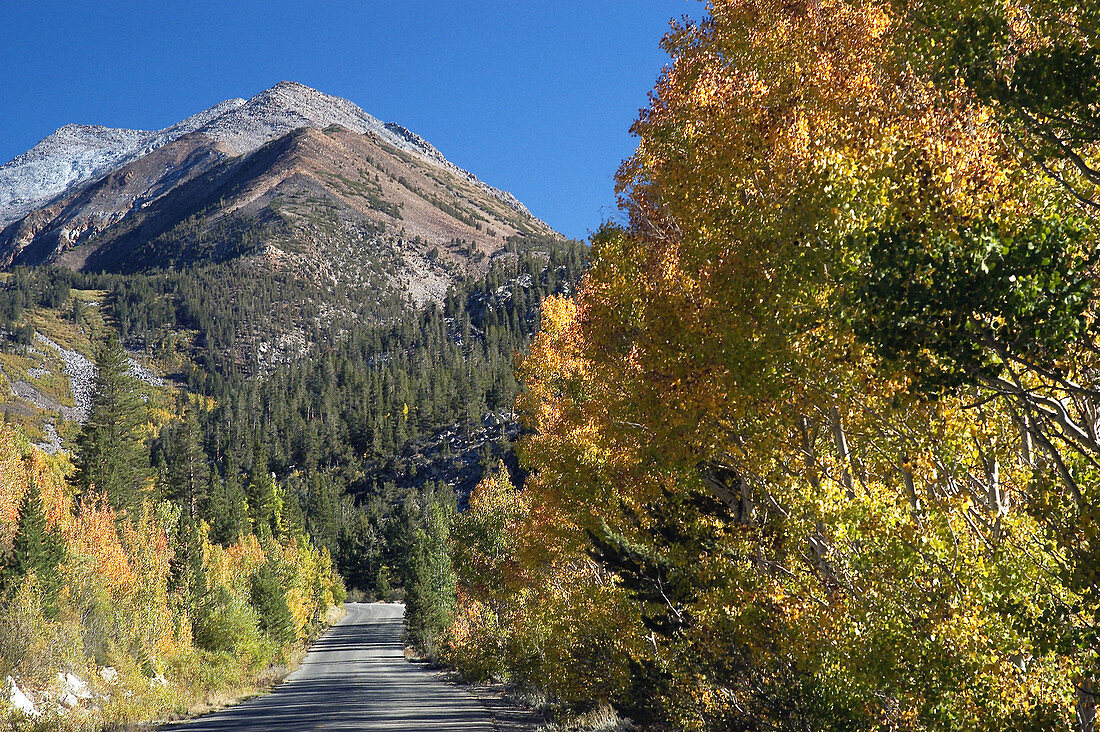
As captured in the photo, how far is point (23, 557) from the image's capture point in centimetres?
3011

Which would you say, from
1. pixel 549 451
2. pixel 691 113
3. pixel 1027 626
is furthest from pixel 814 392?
pixel 549 451

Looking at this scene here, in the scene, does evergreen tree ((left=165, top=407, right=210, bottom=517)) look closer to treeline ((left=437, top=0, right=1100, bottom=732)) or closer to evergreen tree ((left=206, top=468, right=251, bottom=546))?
evergreen tree ((left=206, top=468, right=251, bottom=546))

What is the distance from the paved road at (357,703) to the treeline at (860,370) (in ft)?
39.5

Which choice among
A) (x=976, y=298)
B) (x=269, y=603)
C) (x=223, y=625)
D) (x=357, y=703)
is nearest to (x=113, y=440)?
(x=269, y=603)

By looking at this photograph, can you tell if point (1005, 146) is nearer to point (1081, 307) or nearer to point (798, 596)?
point (1081, 307)

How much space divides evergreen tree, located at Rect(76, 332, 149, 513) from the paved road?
2280cm

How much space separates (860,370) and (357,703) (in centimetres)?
2861

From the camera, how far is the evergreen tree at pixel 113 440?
6662cm

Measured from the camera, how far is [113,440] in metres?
71.9

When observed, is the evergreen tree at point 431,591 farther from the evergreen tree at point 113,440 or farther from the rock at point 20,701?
the rock at point 20,701

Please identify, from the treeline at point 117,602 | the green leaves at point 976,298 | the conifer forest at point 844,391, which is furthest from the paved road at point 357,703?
the green leaves at point 976,298

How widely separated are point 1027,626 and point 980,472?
5.38m

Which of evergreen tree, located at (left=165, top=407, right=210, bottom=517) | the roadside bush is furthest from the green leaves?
evergreen tree, located at (left=165, top=407, right=210, bottom=517)

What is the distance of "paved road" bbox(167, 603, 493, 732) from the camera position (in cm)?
2530
